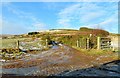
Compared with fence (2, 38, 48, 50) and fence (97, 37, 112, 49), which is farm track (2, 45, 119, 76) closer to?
fence (97, 37, 112, 49)

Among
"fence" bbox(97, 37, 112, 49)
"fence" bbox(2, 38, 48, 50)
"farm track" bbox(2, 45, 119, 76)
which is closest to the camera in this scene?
"farm track" bbox(2, 45, 119, 76)

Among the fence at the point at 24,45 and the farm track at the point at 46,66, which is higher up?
the fence at the point at 24,45

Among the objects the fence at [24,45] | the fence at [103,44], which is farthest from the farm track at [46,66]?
the fence at [24,45]

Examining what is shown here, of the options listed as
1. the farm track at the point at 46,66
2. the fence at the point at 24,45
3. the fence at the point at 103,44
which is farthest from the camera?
the fence at the point at 24,45

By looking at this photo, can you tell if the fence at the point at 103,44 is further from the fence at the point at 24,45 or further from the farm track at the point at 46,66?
the fence at the point at 24,45

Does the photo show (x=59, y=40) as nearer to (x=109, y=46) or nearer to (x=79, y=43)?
(x=79, y=43)

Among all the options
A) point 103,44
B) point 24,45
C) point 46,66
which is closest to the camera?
point 46,66

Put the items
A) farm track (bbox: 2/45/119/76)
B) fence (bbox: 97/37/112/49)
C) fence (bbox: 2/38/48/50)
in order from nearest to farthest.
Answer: farm track (bbox: 2/45/119/76)
fence (bbox: 97/37/112/49)
fence (bbox: 2/38/48/50)

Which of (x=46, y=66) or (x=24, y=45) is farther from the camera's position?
(x=24, y=45)

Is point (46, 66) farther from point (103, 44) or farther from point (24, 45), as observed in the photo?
point (24, 45)

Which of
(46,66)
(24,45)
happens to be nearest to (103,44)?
(46,66)

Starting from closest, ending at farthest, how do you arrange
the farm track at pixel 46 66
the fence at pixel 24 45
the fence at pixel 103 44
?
the farm track at pixel 46 66
the fence at pixel 103 44
the fence at pixel 24 45

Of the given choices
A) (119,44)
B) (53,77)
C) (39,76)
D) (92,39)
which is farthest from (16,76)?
(92,39)

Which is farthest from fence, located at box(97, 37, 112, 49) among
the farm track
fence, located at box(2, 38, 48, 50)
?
fence, located at box(2, 38, 48, 50)
